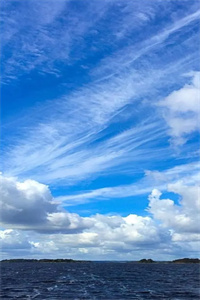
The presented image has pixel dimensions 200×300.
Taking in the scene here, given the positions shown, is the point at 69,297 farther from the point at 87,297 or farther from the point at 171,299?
the point at 171,299

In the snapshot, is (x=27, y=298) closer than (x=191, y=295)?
Yes

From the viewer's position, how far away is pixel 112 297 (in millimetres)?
74938

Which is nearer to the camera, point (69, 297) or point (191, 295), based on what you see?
point (69, 297)

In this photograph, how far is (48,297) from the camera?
7225cm

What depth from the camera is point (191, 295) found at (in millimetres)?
78938

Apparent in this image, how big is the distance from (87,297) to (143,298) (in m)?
12.6

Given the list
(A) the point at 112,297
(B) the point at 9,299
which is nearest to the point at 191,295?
(A) the point at 112,297

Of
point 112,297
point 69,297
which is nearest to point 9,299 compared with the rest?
point 69,297

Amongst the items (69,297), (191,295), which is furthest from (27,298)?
(191,295)

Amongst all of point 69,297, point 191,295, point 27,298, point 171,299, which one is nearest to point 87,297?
point 69,297

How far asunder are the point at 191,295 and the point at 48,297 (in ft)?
112

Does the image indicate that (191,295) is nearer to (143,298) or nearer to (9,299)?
(143,298)

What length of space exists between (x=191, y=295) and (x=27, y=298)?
3882 centimetres

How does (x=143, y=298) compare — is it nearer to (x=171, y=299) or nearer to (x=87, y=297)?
(x=171, y=299)
